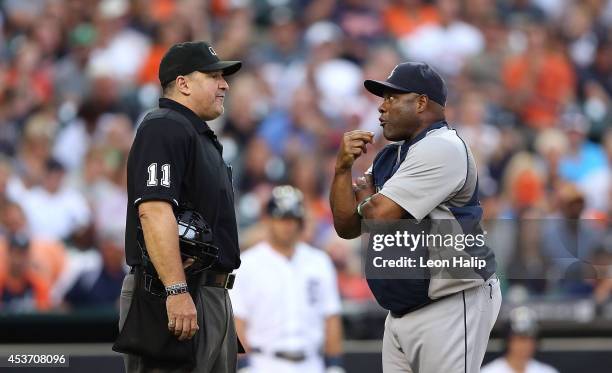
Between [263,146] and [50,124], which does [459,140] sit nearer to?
[263,146]

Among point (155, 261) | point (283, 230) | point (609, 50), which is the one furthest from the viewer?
point (609, 50)

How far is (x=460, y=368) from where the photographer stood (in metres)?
4.52

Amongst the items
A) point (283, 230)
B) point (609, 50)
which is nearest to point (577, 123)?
point (609, 50)

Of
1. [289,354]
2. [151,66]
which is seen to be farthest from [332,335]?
[151,66]

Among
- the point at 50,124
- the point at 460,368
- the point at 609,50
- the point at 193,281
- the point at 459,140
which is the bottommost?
the point at 460,368

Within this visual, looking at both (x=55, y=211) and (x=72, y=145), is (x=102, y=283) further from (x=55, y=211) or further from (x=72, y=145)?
(x=72, y=145)

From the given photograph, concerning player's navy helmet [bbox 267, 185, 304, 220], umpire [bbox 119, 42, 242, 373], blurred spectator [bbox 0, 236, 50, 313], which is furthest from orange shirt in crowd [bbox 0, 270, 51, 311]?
umpire [bbox 119, 42, 242, 373]

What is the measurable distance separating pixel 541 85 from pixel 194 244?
7436 mm

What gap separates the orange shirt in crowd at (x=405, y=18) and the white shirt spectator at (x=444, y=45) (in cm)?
7

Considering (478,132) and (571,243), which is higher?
(478,132)

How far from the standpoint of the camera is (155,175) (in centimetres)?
428

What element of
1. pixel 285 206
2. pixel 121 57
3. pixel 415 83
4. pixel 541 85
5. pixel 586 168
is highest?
pixel 121 57

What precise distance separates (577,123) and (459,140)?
6327mm
